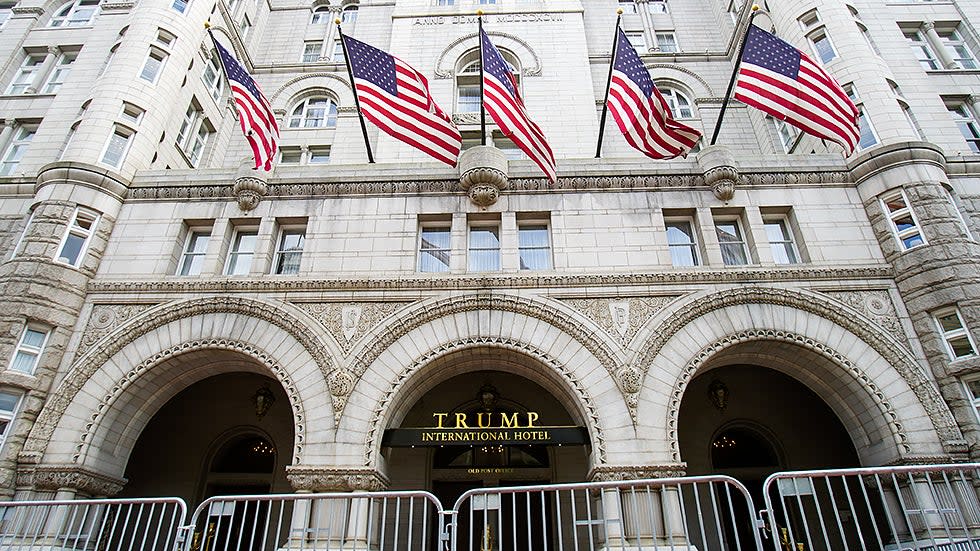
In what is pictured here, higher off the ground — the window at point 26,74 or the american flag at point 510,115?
the window at point 26,74

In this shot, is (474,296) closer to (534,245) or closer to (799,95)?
(534,245)

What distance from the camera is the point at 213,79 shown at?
21.9 meters

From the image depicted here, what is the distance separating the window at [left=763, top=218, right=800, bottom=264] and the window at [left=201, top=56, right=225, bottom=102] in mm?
20839

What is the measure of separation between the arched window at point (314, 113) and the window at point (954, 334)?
2216cm

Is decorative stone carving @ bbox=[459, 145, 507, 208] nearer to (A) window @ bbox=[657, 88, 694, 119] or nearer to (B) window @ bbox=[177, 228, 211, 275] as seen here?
(B) window @ bbox=[177, 228, 211, 275]

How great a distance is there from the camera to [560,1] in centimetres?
2456

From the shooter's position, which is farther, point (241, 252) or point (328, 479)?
point (241, 252)

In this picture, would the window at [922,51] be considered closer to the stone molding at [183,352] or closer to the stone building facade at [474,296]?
the stone building facade at [474,296]

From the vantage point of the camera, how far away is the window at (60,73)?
19.2m

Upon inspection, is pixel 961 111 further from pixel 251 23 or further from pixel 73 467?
pixel 251 23

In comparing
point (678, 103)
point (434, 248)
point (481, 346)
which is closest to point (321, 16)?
point (678, 103)

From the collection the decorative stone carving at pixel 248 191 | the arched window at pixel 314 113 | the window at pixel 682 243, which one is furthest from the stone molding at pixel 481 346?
the arched window at pixel 314 113

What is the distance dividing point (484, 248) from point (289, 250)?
5413 mm

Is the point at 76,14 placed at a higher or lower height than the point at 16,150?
higher
